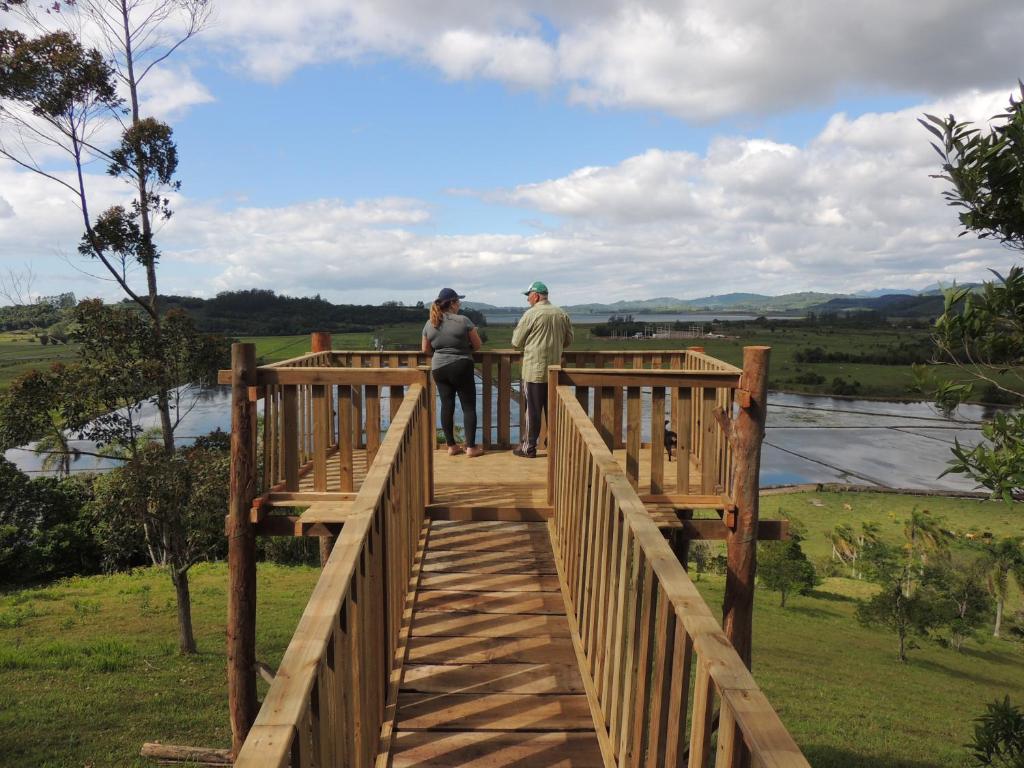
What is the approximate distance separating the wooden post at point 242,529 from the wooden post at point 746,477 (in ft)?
12.3

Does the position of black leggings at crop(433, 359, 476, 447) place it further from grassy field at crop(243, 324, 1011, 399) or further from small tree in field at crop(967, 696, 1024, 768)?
grassy field at crop(243, 324, 1011, 399)

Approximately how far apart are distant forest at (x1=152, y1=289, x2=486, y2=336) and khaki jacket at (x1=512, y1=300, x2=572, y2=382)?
6359 cm

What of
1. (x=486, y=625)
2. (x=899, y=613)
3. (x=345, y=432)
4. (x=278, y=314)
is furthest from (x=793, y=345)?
(x=486, y=625)

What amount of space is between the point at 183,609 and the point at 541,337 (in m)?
17.9

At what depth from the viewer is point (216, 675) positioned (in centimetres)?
1945

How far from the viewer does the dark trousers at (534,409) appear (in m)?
6.98

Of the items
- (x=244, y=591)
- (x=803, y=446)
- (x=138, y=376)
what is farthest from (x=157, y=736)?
(x=803, y=446)

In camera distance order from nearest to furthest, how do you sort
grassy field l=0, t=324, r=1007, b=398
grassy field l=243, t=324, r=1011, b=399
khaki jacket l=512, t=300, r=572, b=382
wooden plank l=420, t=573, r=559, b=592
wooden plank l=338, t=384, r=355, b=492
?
wooden plank l=420, t=573, r=559, b=592, wooden plank l=338, t=384, r=355, b=492, khaki jacket l=512, t=300, r=572, b=382, grassy field l=0, t=324, r=1007, b=398, grassy field l=243, t=324, r=1011, b=399

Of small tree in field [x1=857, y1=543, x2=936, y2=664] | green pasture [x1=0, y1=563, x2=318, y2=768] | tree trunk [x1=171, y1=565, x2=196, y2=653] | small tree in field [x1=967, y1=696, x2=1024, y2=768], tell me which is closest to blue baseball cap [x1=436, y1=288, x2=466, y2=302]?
small tree in field [x1=967, y1=696, x2=1024, y2=768]

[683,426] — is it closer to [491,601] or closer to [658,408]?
[658,408]

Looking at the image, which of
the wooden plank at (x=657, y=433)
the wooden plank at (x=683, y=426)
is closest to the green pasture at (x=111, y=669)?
the wooden plank at (x=657, y=433)

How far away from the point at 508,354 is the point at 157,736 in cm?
1312

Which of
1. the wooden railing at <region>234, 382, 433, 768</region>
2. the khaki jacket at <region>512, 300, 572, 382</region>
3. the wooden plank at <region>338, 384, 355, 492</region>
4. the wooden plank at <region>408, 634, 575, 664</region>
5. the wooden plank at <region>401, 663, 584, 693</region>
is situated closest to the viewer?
the wooden railing at <region>234, 382, 433, 768</region>

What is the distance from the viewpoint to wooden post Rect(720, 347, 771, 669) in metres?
5.06
